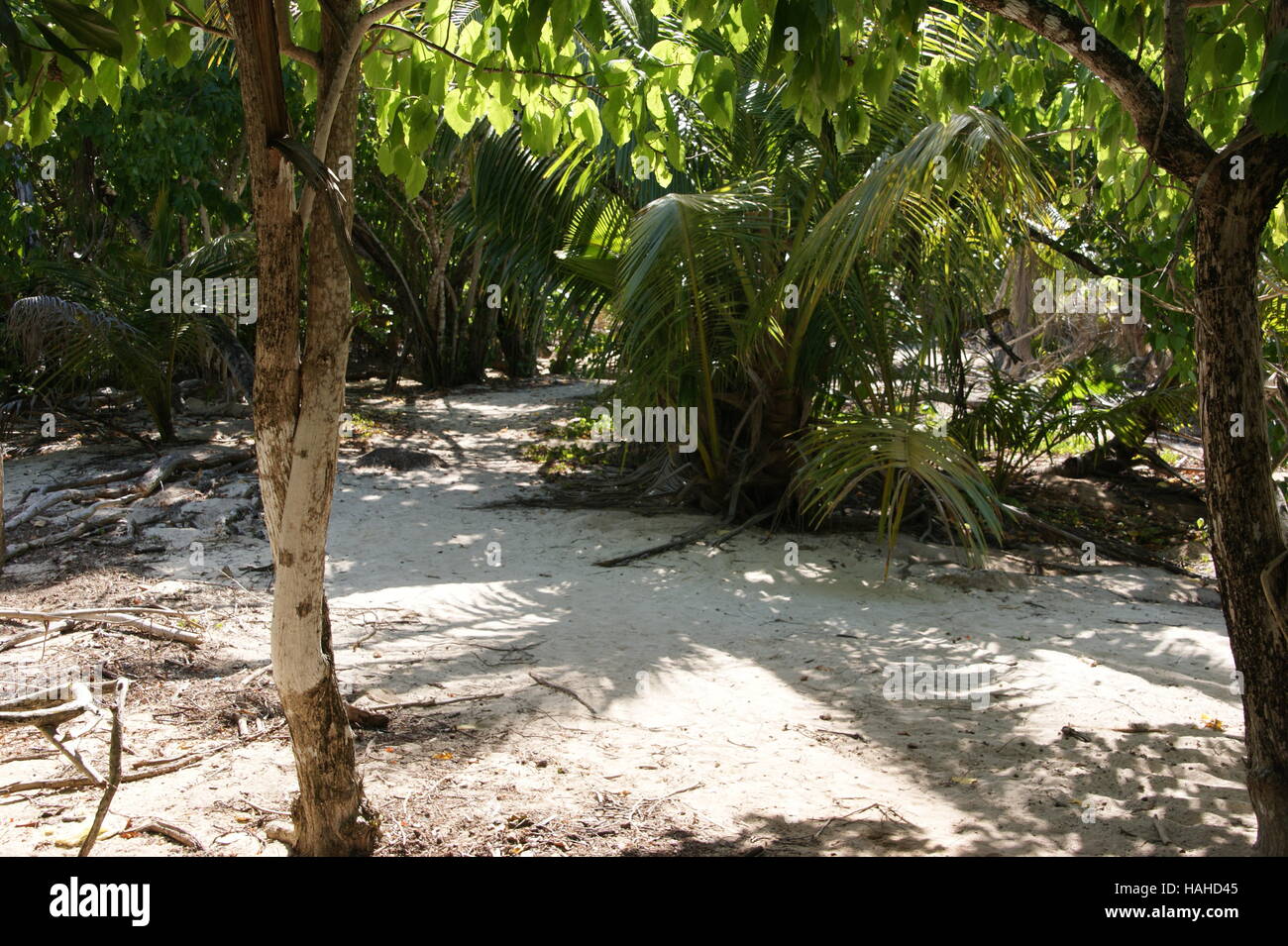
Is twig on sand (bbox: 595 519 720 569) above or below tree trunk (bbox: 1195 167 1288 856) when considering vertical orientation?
below

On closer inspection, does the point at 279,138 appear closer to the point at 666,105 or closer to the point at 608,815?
the point at 666,105

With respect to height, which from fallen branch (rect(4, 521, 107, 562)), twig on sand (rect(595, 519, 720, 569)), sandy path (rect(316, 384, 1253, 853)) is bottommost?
sandy path (rect(316, 384, 1253, 853))

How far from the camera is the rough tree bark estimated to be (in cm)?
286

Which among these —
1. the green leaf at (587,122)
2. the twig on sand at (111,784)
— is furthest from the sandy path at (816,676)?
the green leaf at (587,122)

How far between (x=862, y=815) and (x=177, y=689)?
9.14 feet

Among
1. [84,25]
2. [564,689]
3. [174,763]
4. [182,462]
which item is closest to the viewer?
[84,25]

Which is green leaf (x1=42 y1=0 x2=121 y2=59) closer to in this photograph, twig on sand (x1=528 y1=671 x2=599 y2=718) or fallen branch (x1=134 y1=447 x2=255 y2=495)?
twig on sand (x1=528 y1=671 x2=599 y2=718)

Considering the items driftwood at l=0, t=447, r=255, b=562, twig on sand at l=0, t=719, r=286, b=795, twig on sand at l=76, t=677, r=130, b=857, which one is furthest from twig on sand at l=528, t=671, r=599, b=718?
driftwood at l=0, t=447, r=255, b=562

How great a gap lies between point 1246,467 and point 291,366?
2537 millimetres

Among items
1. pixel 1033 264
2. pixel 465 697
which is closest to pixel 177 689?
pixel 465 697

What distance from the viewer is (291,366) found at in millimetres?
2629

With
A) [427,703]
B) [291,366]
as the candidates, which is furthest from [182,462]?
[291,366]

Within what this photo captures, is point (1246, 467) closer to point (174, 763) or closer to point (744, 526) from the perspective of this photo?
point (174, 763)

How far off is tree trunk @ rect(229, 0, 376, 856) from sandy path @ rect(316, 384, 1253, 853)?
1.19 metres
